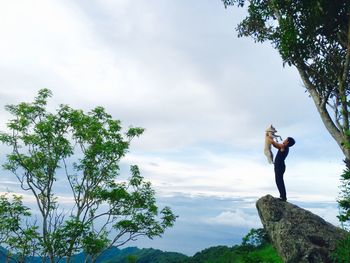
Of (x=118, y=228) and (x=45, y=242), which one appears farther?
(x=118, y=228)

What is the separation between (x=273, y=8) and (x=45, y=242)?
18.4m

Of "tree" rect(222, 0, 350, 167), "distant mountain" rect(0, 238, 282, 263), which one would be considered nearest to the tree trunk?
"tree" rect(222, 0, 350, 167)

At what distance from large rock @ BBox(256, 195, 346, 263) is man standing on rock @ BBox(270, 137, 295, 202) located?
46 centimetres

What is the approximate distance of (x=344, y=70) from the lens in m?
18.4

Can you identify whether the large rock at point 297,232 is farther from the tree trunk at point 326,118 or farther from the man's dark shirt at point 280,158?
the tree trunk at point 326,118

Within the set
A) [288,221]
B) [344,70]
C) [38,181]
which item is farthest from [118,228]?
[344,70]

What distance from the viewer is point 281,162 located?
50.2 ft

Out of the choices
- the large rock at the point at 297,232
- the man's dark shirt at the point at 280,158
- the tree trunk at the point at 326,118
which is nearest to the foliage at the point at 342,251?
the large rock at the point at 297,232

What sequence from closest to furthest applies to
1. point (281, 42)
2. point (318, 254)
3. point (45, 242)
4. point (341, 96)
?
point (318, 254) < point (341, 96) < point (281, 42) < point (45, 242)

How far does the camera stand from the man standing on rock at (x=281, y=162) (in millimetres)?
15234

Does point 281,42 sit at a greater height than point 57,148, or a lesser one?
greater

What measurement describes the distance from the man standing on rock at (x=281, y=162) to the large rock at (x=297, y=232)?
464mm

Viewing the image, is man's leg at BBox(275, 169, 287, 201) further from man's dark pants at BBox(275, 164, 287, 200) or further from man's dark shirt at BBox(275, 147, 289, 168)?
man's dark shirt at BBox(275, 147, 289, 168)

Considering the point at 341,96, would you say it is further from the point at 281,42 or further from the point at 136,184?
the point at 136,184
